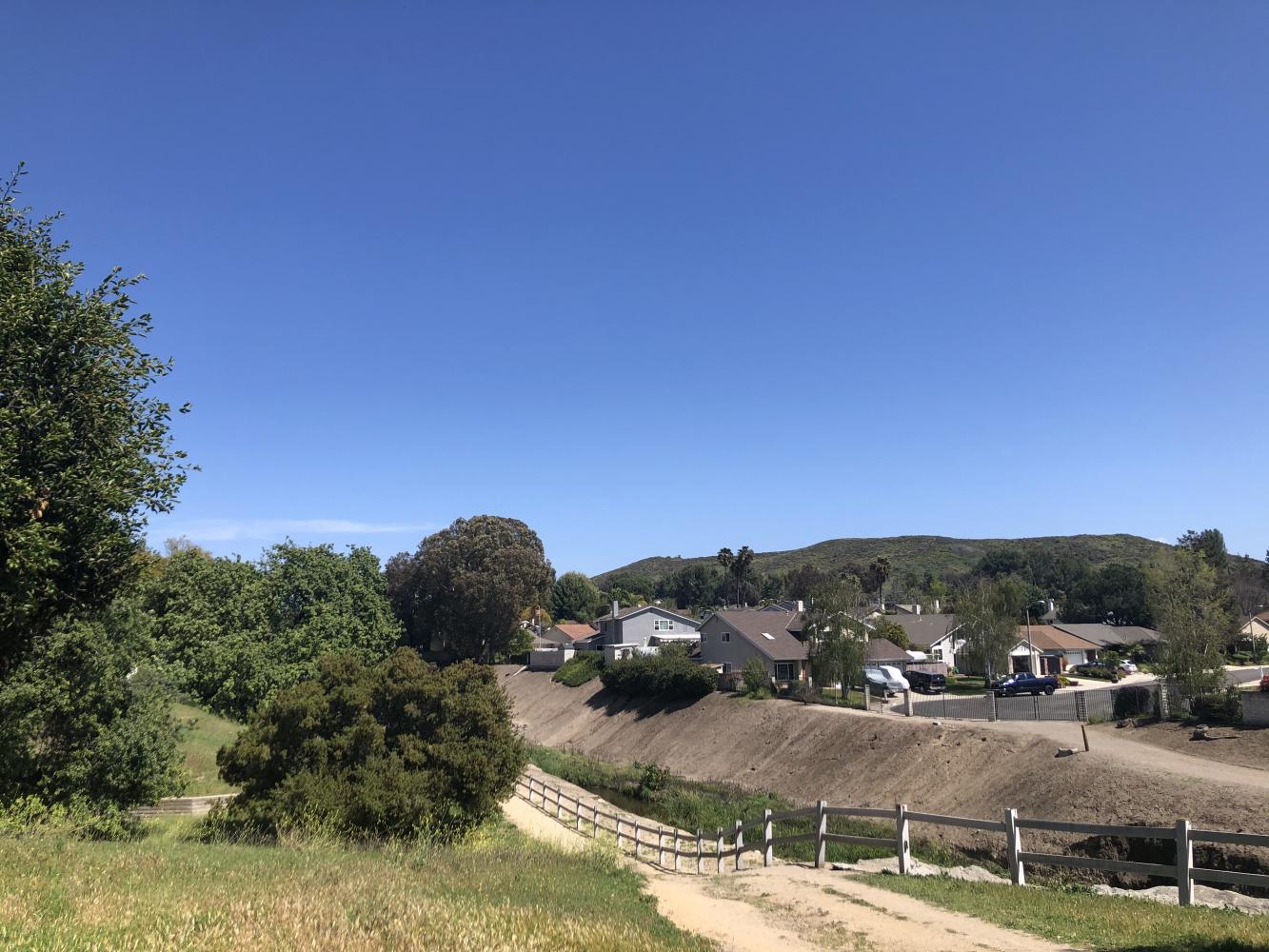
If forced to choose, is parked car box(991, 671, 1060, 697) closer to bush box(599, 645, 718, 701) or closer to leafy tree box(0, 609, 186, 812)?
bush box(599, 645, 718, 701)

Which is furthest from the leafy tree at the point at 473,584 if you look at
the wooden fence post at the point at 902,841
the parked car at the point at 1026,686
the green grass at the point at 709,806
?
the wooden fence post at the point at 902,841

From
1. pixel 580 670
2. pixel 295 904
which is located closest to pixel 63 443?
pixel 295 904

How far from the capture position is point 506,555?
84.0m

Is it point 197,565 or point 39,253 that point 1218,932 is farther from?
point 197,565

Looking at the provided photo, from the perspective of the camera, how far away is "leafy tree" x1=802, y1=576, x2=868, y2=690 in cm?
5141

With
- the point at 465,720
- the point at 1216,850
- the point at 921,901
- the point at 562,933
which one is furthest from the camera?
the point at 465,720

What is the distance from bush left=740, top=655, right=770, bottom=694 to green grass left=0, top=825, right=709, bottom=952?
42.8 metres

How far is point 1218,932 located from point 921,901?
3.85 m

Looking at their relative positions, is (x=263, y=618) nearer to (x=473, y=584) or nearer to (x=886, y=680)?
(x=473, y=584)

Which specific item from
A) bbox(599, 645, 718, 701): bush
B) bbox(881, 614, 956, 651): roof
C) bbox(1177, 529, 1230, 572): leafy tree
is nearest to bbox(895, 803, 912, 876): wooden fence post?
bbox(599, 645, 718, 701): bush

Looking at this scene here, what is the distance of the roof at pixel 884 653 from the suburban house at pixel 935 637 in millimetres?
5094

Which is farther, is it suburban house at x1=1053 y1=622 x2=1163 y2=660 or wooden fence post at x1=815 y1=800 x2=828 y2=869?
suburban house at x1=1053 y1=622 x2=1163 y2=660

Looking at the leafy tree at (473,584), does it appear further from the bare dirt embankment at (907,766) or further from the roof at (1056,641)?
the roof at (1056,641)

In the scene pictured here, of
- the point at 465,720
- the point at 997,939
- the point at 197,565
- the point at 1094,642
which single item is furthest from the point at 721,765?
the point at 1094,642
